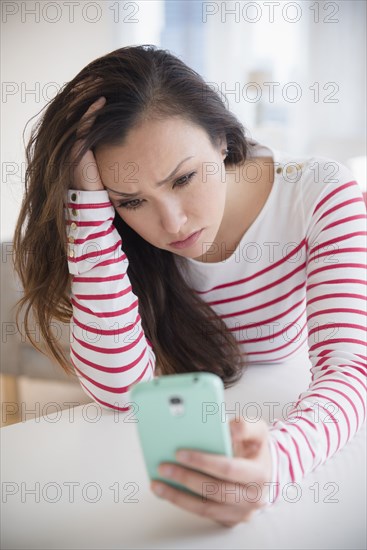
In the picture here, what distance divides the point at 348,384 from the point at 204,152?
15.0 inches

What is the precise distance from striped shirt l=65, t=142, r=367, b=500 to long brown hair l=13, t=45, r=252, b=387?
1.4 inches

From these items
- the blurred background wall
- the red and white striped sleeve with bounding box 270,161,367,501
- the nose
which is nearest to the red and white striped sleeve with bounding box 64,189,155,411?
the nose

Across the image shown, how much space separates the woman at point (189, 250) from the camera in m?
Result: 0.85

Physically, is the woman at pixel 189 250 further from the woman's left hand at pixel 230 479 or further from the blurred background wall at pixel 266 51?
the blurred background wall at pixel 266 51

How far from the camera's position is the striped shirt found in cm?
86

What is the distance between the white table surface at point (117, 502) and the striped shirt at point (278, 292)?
2.5 inches

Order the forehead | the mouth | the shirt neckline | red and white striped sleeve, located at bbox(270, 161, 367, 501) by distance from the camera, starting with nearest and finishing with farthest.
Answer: red and white striped sleeve, located at bbox(270, 161, 367, 501) → the forehead → the mouth → the shirt neckline

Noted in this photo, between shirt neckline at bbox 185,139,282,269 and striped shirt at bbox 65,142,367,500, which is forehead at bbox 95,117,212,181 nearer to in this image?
striped shirt at bbox 65,142,367,500

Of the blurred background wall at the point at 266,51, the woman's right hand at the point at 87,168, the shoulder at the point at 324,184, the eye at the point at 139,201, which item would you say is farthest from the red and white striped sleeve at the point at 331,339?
the blurred background wall at the point at 266,51

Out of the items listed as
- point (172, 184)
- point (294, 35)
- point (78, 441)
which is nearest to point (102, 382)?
point (78, 441)

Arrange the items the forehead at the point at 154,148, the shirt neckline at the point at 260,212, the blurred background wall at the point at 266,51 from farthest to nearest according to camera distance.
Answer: the blurred background wall at the point at 266,51
the shirt neckline at the point at 260,212
the forehead at the point at 154,148

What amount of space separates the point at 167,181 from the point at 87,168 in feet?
0.44

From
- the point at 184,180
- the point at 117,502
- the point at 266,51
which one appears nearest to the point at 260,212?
the point at 184,180

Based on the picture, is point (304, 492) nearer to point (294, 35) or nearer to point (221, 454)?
point (221, 454)
